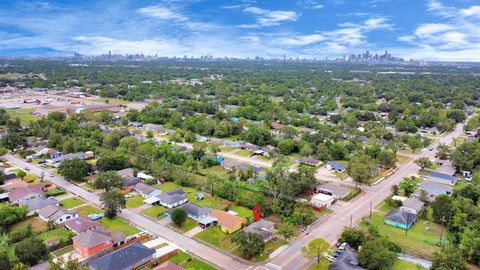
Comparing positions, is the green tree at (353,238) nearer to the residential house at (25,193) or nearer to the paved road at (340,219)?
the paved road at (340,219)

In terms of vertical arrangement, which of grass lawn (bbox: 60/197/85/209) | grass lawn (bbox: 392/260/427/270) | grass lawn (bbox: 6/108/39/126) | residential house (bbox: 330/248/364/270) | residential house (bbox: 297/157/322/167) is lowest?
grass lawn (bbox: 392/260/427/270)

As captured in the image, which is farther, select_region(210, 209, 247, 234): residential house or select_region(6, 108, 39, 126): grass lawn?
select_region(6, 108, 39, 126): grass lawn

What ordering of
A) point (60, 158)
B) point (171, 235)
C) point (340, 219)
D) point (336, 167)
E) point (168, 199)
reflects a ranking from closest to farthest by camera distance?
point (171, 235)
point (340, 219)
point (168, 199)
point (336, 167)
point (60, 158)

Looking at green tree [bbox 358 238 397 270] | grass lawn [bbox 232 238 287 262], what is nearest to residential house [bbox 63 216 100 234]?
grass lawn [bbox 232 238 287 262]

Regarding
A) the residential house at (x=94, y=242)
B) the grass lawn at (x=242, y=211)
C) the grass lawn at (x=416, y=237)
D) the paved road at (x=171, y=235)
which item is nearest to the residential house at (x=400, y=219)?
the grass lawn at (x=416, y=237)

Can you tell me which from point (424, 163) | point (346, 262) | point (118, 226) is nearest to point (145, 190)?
point (118, 226)

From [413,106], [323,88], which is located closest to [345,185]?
[413,106]

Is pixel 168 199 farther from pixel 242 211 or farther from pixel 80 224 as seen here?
pixel 80 224

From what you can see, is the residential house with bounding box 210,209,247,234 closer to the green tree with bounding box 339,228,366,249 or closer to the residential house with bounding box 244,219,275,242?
the residential house with bounding box 244,219,275,242
